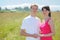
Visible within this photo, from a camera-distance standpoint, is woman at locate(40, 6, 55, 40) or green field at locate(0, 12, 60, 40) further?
green field at locate(0, 12, 60, 40)

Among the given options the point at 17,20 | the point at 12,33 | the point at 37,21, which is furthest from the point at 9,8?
the point at 37,21

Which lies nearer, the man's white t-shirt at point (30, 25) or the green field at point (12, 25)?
the man's white t-shirt at point (30, 25)

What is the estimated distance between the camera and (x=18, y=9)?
1796 mm

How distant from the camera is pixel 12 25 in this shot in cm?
181

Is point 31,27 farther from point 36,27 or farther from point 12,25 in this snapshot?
point 12,25

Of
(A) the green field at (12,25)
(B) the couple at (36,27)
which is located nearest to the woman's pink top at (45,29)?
(B) the couple at (36,27)

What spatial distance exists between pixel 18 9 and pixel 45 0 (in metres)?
0.37

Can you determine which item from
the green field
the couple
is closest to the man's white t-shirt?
the couple

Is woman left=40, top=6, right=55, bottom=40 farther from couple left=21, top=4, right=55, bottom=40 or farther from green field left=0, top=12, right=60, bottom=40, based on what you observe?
green field left=0, top=12, right=60, bottom=40

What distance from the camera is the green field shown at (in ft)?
5.79

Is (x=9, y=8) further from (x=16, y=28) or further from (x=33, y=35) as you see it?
(x=33, y=35)

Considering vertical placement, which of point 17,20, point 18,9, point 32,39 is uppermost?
point 18,9

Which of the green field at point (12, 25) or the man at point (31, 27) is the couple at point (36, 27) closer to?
the man at point (31, 27)

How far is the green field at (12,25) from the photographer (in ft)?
5.79
